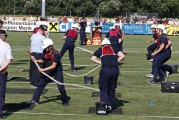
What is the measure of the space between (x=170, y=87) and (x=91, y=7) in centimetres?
5313

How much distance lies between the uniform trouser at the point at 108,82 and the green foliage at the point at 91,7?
54523 mm

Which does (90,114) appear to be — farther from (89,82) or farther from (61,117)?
(89,82)

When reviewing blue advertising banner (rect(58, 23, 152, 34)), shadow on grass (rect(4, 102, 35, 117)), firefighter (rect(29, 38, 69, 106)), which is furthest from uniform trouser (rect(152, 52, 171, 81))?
blue advertising banner (rect(58, 23, 152, 34))

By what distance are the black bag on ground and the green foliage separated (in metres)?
51.6

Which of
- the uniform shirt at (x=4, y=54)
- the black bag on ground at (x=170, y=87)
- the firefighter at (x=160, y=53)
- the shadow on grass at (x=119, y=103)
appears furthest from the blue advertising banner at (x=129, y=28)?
the uniform shirt at (x=4, y=54)

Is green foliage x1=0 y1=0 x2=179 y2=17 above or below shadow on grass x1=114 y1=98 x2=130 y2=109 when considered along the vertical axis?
above

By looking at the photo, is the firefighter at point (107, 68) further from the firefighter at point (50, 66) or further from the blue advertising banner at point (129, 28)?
the blue advertising banner at point (129, 28)

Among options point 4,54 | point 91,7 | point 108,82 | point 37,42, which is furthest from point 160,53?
point 91,7

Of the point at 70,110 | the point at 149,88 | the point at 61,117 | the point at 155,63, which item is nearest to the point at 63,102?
the point at 70,110

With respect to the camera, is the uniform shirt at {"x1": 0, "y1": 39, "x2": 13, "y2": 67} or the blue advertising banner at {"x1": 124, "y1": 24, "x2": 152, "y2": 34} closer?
the uniform shirt at {"x1": 0, "y1": 39, "x2": 13, "y2": 67}

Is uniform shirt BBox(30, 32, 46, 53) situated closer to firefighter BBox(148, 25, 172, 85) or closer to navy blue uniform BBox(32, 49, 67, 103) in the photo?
navy blue uniform BBox(32, 49, 67, 103)

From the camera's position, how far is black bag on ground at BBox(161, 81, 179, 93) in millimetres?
13930

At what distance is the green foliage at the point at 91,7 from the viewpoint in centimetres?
6625

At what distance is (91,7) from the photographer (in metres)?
66.5
